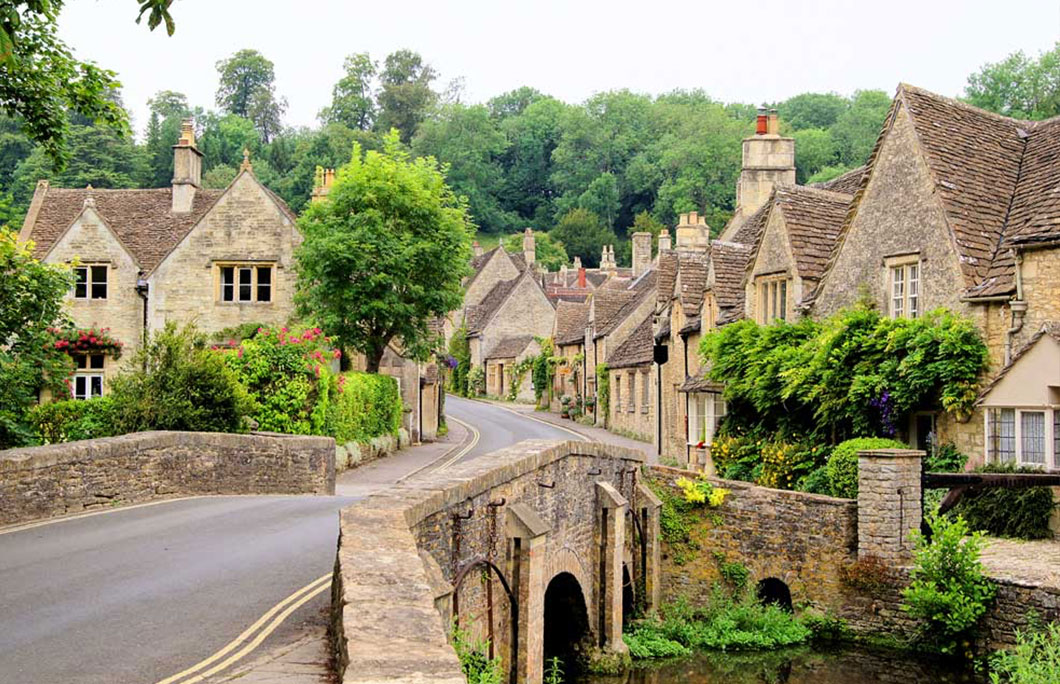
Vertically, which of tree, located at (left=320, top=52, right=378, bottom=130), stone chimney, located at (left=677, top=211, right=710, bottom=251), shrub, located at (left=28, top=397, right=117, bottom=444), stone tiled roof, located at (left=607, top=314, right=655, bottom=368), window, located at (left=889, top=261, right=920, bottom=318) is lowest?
shrub, located at (left=28, top=397, right=117, bottom=444)

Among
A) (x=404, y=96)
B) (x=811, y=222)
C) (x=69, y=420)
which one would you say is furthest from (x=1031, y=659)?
(x=404, y=96)

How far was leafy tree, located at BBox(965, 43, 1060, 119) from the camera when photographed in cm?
8019

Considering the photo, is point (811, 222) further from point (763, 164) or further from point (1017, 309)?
point (763, 164)

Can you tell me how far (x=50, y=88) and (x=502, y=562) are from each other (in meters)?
8.89

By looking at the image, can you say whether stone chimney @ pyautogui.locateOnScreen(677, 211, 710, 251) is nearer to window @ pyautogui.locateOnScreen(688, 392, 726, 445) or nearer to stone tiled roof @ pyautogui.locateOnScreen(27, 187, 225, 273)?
window @ pyautogui.locateOnScreen(688, 392, 726, 445)

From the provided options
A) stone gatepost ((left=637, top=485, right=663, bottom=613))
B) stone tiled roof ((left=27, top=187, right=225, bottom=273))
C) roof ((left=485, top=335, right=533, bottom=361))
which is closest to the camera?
stone gatepost ((left=637, top=485, right=663, bottom=613))

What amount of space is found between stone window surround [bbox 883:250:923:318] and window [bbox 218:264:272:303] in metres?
21.3

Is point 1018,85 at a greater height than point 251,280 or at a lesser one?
greater

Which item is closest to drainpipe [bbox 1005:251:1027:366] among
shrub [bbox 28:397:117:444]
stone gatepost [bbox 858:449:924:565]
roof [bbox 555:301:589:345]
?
stone gatepost [bbox 858:449:924:565]

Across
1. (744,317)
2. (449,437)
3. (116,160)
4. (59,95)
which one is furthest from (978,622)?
(116,160)

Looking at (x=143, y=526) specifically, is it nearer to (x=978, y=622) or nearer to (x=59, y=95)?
(x=59, y=95)

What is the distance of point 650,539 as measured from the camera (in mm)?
25109

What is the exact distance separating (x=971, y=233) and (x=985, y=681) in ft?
30.0

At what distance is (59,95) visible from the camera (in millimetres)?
16891
